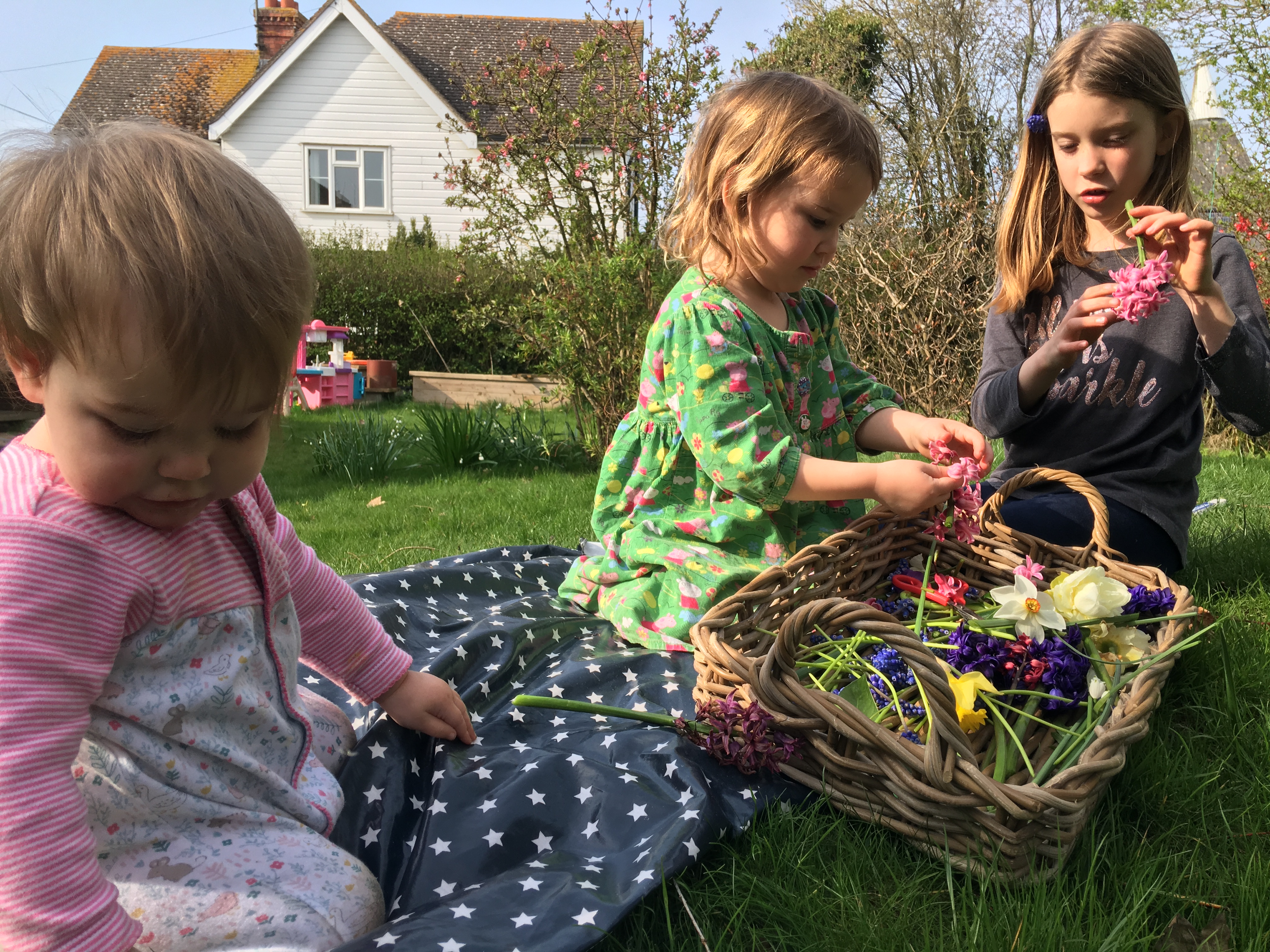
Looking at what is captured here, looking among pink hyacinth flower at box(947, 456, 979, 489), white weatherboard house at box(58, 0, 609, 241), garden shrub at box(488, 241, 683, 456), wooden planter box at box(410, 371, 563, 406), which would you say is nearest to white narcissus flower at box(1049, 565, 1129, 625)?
pink hyacinth flower at box(947, 456, 979, 489)

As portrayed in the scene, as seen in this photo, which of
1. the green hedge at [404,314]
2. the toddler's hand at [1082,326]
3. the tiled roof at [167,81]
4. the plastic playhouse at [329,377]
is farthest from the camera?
the tiled roof at [167,81]

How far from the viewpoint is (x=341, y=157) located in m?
20.6

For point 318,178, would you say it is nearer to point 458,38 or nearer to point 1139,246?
point 458,38

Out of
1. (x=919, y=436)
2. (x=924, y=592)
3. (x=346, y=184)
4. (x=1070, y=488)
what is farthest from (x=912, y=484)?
(x=346, y=184)

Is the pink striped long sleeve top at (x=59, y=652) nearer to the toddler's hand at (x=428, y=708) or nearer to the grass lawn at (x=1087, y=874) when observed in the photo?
the toddler's hand at (x=428, y=708)

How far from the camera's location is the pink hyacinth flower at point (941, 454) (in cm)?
221

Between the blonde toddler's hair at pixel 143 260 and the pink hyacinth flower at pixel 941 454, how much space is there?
1.53 metres

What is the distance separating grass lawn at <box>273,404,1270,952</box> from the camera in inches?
54.1

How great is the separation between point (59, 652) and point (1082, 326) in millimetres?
2206

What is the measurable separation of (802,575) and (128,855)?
138cm

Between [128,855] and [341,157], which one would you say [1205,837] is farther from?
[341,157]

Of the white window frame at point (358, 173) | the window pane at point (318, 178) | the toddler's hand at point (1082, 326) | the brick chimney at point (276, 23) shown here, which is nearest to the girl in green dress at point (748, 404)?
the toddler's hand at point (1082, 326)

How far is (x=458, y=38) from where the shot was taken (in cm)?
2242

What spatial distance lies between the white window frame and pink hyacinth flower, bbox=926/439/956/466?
2010cm
